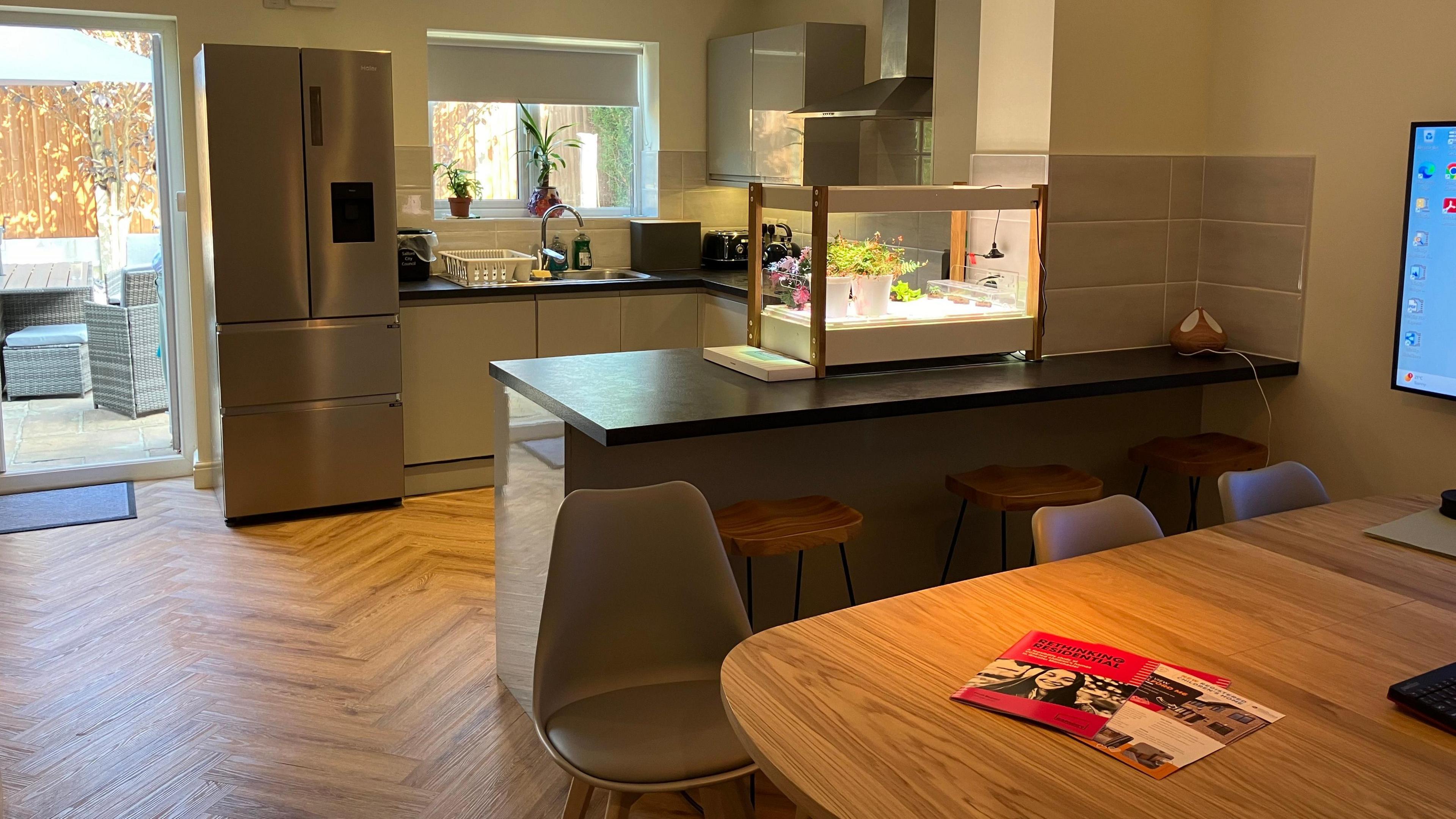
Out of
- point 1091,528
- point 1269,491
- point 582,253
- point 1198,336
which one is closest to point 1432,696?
point 1091,528

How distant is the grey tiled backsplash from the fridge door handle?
2.77m

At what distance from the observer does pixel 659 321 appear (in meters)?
5.40

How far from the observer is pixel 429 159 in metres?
5.32

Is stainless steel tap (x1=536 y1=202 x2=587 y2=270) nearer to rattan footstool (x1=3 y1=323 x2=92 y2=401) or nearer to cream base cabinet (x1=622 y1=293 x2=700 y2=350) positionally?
cream base cabinet (x1=622 y1=293 x2=700 y2=350)

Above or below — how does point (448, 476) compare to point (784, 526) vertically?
below

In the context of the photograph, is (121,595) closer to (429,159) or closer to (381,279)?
(381,279)

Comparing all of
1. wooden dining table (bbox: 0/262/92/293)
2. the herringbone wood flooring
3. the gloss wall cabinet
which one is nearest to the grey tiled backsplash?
the gloss wall cabinet

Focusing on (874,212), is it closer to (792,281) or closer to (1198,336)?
(792,281)

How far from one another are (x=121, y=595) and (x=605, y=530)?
2.47 meters

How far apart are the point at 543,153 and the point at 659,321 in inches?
45.3

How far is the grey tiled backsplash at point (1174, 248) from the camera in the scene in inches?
138

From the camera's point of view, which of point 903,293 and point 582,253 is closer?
point 903,293

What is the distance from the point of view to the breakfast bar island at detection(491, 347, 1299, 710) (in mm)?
2789

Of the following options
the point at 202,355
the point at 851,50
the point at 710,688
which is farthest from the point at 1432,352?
the point at 202,355
